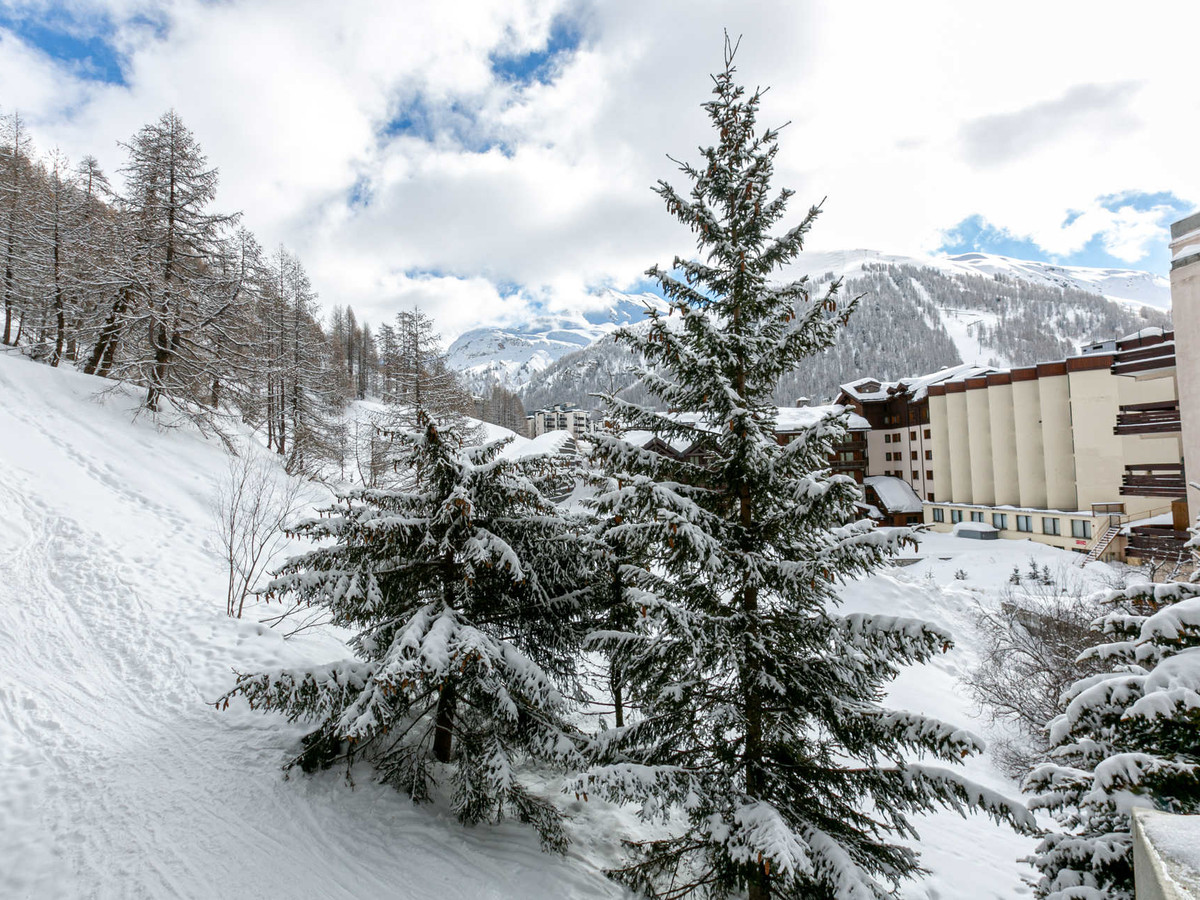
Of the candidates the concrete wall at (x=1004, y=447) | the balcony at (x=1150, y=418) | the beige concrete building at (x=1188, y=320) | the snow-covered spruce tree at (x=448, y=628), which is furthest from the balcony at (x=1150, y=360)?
the concrete wall at (x=1004, y=447)

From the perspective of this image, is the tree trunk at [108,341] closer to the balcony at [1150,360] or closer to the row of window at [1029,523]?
the balcony at [1150,360]

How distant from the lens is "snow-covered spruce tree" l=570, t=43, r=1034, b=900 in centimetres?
474

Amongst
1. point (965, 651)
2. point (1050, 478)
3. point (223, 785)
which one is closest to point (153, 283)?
point (223, 785)

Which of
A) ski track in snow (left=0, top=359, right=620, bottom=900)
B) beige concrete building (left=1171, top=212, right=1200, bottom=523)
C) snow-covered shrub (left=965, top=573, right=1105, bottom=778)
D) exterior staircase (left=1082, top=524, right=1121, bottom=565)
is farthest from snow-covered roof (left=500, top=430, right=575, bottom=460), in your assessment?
exterior staircase (left=1082, top=524, right=1121, bottom=565)

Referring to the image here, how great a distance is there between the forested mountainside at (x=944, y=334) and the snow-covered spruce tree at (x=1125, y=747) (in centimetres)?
9865

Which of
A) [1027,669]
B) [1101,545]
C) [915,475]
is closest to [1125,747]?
[1027,669]

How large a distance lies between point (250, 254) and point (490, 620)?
26275 millimetres

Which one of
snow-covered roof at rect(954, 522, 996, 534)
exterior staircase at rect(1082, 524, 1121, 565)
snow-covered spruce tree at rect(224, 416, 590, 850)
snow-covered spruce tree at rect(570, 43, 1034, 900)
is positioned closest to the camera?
snow-covered spruce tree at rect(570, 43, 1034, 900)

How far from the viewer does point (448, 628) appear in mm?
5539

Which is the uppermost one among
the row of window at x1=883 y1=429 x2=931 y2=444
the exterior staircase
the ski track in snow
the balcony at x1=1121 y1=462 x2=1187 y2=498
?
the row of window at x1=883 y1=429 x2=931 y2=444

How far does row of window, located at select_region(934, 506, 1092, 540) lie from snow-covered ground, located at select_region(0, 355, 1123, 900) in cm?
2900

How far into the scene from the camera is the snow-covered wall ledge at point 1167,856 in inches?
72.1

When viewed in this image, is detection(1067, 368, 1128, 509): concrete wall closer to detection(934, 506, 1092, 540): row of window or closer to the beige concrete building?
detection(934, 506, 1092, 540): row of window

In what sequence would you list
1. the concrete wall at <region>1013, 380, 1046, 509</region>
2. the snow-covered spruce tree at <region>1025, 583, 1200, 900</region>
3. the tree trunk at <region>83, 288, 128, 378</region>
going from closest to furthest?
the snow-covered spruce tree at <region>1025, 583, 1200, 900</region> → the tree trunk at <region>83, 288, 128, 378</region> → the concrete wall at <region>1013, 380, 1046, 509</region>
